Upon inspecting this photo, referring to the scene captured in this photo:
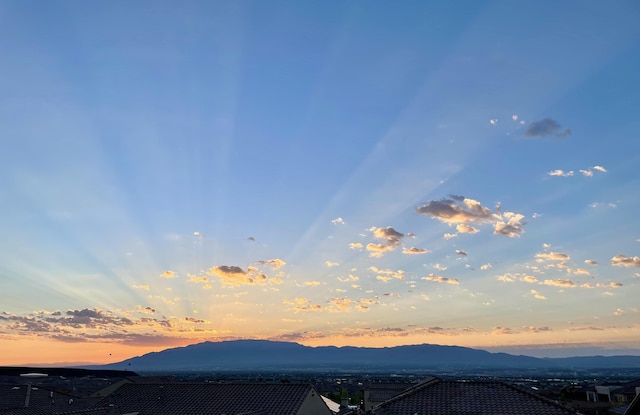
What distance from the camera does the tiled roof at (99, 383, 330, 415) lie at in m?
36.9

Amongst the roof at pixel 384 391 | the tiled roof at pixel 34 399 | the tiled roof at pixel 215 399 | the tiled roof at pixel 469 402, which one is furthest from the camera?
the roof at pixel 384 391

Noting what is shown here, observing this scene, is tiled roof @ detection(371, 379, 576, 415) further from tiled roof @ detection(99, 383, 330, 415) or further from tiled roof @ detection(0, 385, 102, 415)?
tiled roof @ detection(0, 385, 102, 415)

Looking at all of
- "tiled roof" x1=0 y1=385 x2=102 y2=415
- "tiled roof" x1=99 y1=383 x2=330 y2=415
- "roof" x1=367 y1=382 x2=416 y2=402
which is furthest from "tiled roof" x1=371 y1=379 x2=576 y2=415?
"tiled roof" x1=0 y1=385 x2=102 y2=415

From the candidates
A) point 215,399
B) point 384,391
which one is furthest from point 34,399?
point 384,391

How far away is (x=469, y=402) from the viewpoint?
2842cm

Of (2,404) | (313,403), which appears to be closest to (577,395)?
(313,403)

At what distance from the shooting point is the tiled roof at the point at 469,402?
2709 centimetres

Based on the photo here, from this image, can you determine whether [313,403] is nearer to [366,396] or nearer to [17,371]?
[366,396]

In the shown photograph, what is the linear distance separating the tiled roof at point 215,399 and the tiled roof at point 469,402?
960 cm

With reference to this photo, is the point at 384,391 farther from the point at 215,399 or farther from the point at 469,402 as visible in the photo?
the point at 469,402

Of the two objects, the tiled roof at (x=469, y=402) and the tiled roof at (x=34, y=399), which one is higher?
the tiled roof at (x=469, y=402)

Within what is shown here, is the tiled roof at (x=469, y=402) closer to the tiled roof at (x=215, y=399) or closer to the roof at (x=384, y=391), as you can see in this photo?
the tiled roof at (x=215, y=399)

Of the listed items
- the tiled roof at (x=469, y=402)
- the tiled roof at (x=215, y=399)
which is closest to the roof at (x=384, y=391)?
the tiled roof at (x=215, y=399)

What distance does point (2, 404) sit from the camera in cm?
4628
